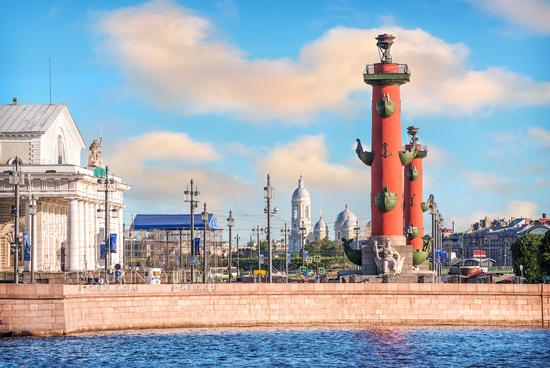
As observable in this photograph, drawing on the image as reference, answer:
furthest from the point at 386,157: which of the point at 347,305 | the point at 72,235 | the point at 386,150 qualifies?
the point at 72,235

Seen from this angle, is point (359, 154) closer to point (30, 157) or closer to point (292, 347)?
point (292, 347)

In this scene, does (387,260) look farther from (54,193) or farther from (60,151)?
(60,151)

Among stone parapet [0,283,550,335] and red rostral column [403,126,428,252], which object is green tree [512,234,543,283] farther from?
stone parapet [0,283,550,335]

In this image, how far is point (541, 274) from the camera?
122m

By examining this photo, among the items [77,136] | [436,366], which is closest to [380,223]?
[436,366]

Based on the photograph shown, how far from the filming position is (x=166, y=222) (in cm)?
13212

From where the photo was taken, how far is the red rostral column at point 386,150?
8550 cm

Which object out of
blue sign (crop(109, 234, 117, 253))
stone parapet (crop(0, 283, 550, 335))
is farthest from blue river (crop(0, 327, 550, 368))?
blue sign (crop(109, 234, 117, 253))

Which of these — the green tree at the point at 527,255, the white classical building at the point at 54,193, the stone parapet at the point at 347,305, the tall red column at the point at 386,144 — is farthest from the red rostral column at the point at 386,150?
the green tree at the point at 527,255

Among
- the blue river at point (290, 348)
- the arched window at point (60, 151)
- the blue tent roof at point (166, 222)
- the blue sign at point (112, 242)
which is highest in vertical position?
the arched window at point (60, 151)

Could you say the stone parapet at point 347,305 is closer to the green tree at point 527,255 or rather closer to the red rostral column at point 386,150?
the red rostral column at point 386,150

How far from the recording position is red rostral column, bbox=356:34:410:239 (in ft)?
281

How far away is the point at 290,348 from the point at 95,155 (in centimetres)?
5934

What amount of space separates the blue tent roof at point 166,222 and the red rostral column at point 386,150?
153ft
